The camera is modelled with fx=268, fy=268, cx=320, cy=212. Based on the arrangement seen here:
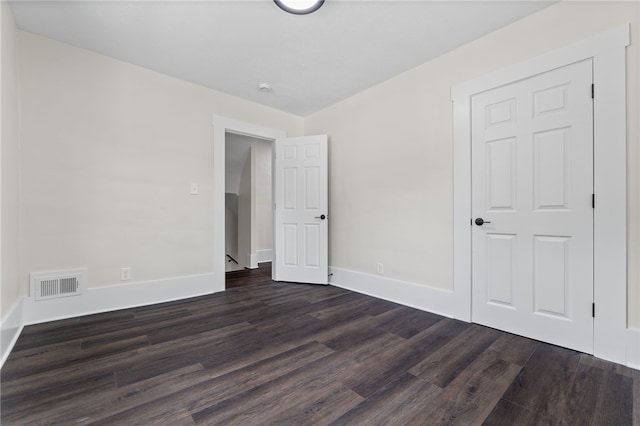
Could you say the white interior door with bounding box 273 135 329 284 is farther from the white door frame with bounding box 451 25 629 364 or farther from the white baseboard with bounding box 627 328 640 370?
the white baseboard with bounding box 627 328 640 370

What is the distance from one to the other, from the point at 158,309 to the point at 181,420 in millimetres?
1797

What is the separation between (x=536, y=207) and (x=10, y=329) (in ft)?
13.1

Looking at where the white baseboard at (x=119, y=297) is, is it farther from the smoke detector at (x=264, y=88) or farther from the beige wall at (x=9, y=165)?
the smoke detector at (x=264, y=88)

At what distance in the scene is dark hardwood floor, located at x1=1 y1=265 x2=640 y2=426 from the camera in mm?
1292

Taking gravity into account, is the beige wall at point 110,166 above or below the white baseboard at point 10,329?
above

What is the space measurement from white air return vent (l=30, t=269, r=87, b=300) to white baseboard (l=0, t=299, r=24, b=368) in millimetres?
143

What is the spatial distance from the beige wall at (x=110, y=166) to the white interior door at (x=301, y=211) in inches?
39.4

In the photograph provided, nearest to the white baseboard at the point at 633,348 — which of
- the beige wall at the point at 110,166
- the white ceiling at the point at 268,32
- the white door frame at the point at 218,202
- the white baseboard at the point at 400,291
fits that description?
the white baseboard at the point at 400,291

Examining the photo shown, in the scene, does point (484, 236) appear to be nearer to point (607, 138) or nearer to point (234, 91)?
point (607, 138)

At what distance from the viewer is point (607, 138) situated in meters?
1.79

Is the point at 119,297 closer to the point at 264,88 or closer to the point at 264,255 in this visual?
the point at 264,88

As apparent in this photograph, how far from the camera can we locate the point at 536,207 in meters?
2.10

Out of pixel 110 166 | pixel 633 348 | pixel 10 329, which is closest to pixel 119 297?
pixel 10 329

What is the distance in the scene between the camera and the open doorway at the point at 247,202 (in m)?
5.30
